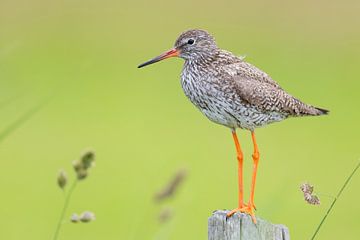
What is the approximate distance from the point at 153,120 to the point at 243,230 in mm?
11456

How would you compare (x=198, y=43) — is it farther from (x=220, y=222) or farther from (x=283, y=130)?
(x=283, y=130)

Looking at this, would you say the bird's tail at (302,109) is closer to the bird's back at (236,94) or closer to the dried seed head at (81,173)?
the bird's back at (236,94)

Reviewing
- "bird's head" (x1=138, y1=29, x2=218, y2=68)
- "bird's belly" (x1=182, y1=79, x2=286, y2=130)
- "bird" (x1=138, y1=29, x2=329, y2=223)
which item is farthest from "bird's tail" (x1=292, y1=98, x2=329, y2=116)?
"bird's head" (x1=138, y1=29, x2=218, y2=68)

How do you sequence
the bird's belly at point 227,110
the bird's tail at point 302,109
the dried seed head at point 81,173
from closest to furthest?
the dried seed head at point 81,173 → the bird's belly at point 227,110 → the bird's tail at point 302,109

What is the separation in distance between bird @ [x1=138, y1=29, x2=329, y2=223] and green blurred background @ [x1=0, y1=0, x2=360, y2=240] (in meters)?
0.72

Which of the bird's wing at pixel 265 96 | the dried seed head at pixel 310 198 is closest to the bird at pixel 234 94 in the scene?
the bird's wing at pixel 265 96

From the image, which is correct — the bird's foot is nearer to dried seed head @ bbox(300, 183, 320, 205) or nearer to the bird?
dried seed head @ bbox(300, 183, 320, 205)

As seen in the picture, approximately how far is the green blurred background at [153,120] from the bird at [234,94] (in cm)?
72

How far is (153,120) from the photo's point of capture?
16.3m

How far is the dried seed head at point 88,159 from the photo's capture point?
15.1ft

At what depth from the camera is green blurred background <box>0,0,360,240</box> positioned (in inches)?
454

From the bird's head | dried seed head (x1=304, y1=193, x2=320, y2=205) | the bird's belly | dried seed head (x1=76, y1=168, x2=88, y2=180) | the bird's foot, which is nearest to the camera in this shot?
dried seed head (x1=76, y1=168, x2=88, y2=180)

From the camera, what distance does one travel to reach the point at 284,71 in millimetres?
19156

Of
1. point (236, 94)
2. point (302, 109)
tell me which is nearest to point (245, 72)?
point (236, 94)
